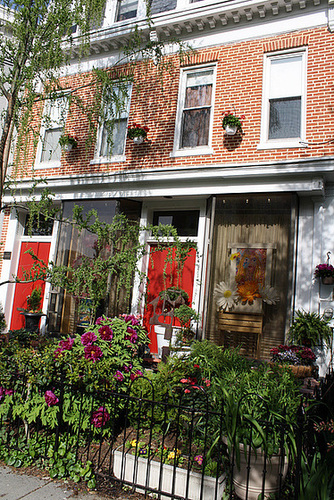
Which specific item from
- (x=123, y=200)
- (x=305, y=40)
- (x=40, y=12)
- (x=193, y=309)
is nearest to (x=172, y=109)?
(x=123, y=200)

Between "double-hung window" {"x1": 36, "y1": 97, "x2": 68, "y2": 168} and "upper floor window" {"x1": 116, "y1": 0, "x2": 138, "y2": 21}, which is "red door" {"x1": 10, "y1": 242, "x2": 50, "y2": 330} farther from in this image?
"upper floor window" {"x1": 116, "y1": 0, "x2": 138, "y2": 21}

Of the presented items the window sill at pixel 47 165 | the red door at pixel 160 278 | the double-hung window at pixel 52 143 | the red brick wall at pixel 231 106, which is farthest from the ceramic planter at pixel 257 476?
the double-hung window at pixel 52 143

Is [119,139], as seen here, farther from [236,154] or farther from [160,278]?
[160,278]

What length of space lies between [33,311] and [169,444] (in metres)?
6.92

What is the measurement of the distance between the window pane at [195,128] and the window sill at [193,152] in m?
0.18

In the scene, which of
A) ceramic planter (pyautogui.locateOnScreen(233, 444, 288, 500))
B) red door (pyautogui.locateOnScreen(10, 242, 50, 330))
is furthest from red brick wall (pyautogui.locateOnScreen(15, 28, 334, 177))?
Result: ceramic planter (pyautogui.locateOnScreen(233, 444, 288, 500))

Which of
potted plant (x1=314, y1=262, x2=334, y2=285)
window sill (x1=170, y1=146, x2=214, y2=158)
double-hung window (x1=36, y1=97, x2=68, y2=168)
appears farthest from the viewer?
double-hung window (x1=36, y1=97, x2=68, y2=168)

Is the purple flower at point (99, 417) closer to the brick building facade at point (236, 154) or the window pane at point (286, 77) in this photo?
the brick building facade at point (236, 154)

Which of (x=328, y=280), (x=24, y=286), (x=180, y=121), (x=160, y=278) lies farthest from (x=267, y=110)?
(x=24, y=286)

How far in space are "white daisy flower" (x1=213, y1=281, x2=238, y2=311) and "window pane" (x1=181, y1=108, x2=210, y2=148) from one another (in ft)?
10.8

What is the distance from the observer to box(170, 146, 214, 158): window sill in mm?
9023

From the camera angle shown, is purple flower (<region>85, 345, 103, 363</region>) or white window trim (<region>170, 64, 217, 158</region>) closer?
purple flower (<region>85, 345, 103, 363</region>)

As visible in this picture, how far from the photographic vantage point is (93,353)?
4.67 m

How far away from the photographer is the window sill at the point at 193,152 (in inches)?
355
